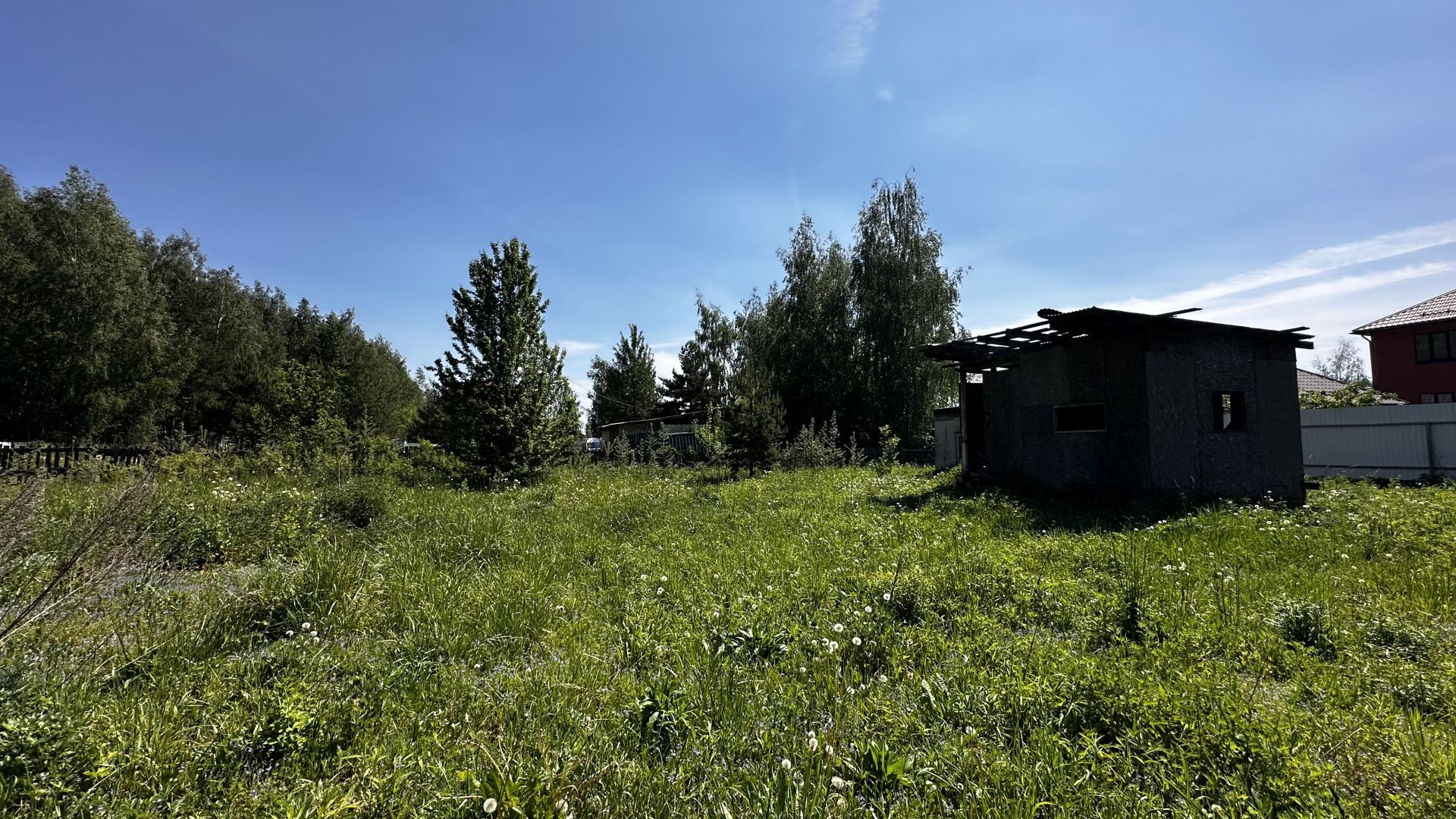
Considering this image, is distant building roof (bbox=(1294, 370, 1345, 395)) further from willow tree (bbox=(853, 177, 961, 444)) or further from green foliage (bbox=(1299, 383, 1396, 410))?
willow tree (bbox=(853, 177, 961, 444))

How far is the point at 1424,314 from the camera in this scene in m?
23.0

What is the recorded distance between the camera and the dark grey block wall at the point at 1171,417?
1005 cm

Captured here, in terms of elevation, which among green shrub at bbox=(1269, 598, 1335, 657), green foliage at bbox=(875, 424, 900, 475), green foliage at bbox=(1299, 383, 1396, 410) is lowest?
green shrub at bbox=(1269, 598, 1335, 657)

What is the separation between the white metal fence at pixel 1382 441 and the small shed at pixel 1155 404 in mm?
4391

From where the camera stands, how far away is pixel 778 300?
27359mm

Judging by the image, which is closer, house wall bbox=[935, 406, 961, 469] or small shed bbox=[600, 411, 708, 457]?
house wall bbox=[935, 406, 961, 469]

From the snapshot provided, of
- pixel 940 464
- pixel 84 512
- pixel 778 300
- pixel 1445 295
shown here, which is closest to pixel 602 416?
pixel 778 300

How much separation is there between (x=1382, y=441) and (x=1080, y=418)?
10580 millimetres

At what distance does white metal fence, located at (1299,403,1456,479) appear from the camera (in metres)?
13.7

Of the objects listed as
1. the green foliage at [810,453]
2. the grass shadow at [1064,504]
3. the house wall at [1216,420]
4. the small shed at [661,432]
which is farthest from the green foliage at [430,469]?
the house wall at [1216,420]

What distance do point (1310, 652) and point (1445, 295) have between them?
33389 mm

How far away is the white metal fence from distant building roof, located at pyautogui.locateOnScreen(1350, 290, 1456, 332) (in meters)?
12.9

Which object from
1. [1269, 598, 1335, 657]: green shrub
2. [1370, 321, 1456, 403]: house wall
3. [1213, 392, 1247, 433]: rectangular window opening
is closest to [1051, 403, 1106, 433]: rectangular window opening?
[1213, 392, 1247, 433]: rectangular window opening

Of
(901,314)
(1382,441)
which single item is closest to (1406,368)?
(1382,441)
